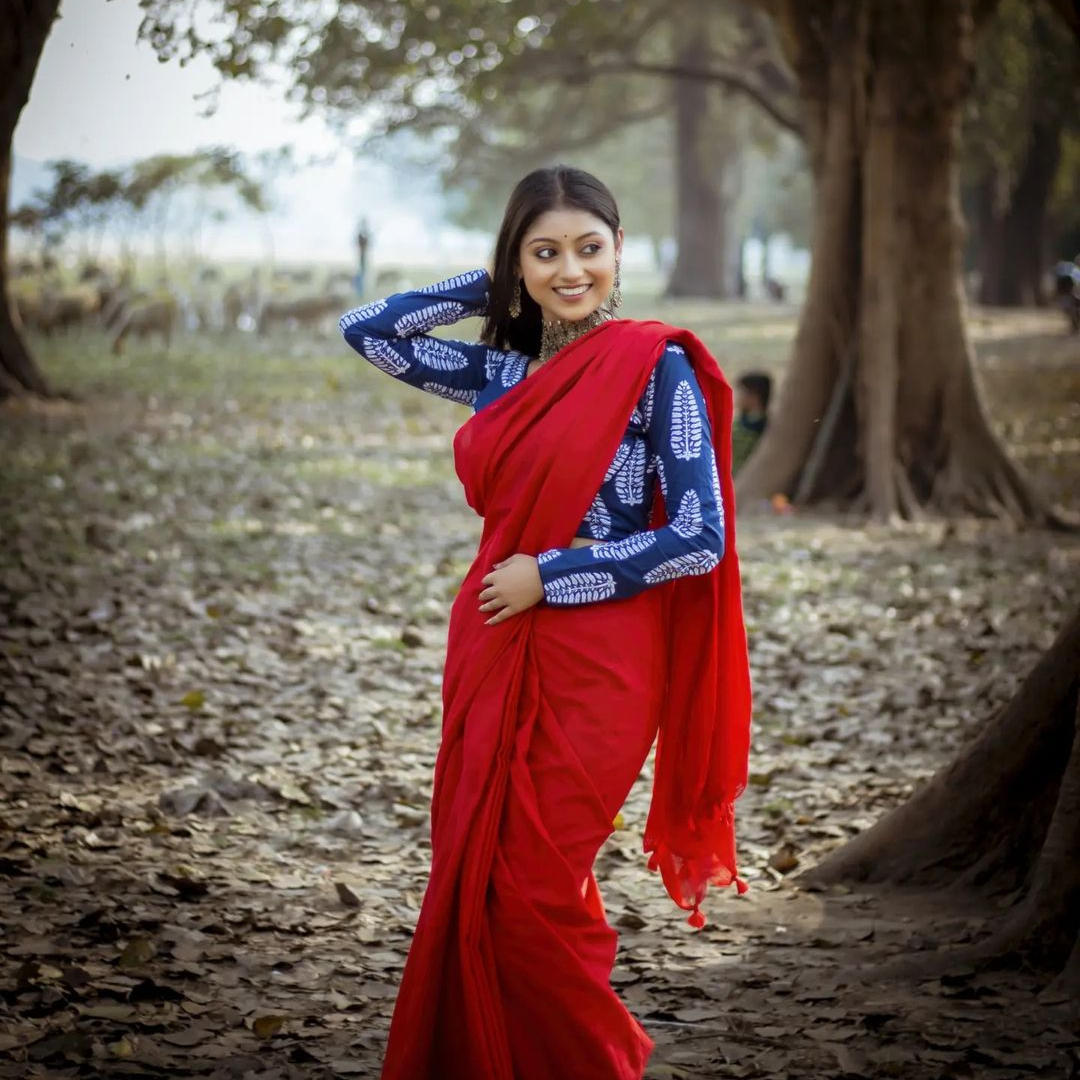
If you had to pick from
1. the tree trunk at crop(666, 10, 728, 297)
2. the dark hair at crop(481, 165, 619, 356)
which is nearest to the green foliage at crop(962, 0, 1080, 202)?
the tree trunk at crop(666, 10, 728, 297)

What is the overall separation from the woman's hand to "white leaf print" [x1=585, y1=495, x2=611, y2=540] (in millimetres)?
154

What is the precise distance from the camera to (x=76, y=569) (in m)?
7.68

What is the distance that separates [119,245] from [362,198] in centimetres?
16278

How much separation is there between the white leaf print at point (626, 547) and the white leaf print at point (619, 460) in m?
0.17

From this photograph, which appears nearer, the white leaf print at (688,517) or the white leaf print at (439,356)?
the white leaf print at (688,517)

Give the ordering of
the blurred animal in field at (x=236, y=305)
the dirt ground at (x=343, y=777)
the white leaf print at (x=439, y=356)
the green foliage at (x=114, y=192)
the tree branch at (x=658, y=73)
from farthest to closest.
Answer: the blurred animal in field at (x=236, y=305) → the green foliage at (x=114, y=192) → the tree branch at (x=658, y=73) → the dirt ground at (x=343, y=777) → the white leaf print at (x=439, y=356)

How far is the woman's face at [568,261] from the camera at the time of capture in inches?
110

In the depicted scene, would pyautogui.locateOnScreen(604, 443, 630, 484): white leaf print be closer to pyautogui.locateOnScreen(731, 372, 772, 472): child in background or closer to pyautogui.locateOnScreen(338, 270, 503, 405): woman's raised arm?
pyautogui.locateOnScreen(338, 270, 503, 405): woman's raised arm

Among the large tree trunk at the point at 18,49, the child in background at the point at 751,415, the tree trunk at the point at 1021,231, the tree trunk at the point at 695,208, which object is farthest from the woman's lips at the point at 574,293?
the tree trunk at the point at 695,208

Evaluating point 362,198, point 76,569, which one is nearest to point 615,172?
point 76,569

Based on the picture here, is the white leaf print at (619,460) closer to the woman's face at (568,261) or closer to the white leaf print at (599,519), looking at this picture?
the white leaf print at (599,519)

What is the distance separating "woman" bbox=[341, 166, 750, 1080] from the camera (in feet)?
8.45

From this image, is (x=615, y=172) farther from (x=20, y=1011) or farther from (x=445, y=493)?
(x=20, y=1011)

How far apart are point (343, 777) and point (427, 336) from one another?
2.59 meters
